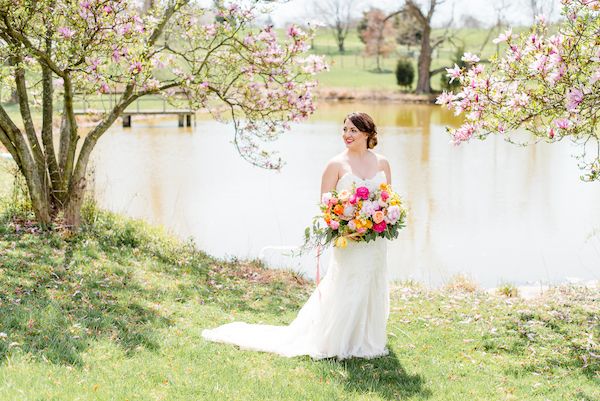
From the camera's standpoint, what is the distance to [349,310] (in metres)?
6.08

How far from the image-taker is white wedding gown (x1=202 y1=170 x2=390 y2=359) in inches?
239

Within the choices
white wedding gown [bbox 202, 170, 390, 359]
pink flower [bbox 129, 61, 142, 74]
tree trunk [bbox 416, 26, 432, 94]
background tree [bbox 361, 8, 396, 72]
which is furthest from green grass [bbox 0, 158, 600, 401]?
background tree [bbox 361, 8, 396, 72]

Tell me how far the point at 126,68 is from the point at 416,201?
9.65 meters

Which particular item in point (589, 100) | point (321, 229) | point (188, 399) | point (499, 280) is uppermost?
point (589, 100)

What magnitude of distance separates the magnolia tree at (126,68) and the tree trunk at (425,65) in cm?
4342

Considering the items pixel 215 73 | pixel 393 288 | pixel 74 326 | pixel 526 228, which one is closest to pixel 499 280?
pixel 393 288

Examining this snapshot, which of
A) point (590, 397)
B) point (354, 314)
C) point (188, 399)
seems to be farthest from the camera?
point (354, 314)

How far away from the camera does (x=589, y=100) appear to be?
614 cm

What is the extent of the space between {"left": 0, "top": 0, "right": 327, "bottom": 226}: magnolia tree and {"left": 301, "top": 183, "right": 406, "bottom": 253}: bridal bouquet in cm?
333

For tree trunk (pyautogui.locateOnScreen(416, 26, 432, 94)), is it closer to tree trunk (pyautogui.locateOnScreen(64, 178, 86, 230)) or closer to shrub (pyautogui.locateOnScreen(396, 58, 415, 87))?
shrub (pyautogui.locateOnScreen(396, 58, 415, 87))

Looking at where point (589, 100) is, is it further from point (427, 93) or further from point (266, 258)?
point (427, 93)

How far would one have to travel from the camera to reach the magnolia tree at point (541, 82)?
5.98 m

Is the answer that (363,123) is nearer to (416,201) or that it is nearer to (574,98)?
(574,98)

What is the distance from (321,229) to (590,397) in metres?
2.51
